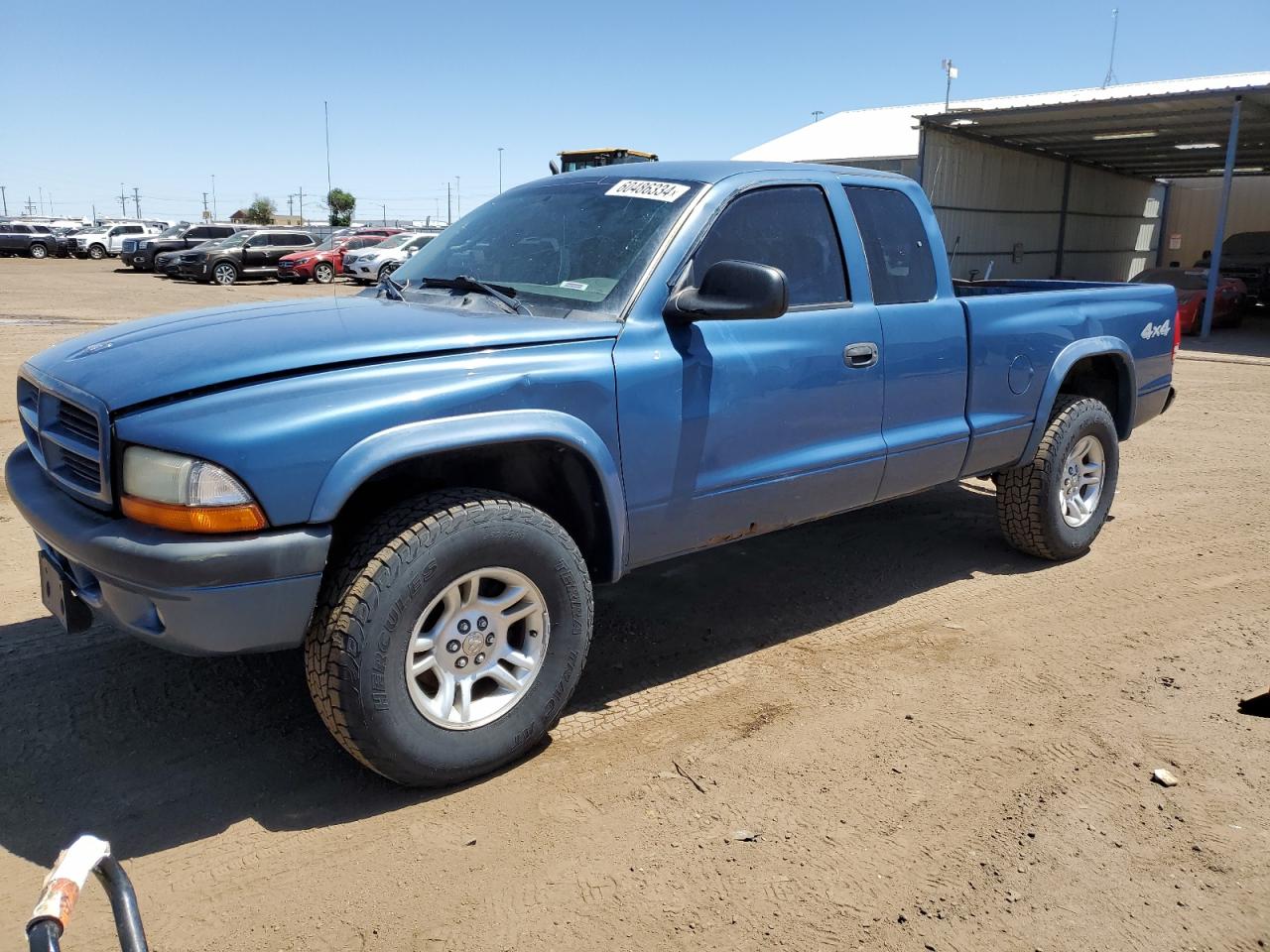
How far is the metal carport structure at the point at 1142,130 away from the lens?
19.2 m

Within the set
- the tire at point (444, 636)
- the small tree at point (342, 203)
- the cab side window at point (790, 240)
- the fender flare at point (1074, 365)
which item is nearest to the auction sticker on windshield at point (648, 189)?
the cab side window at point (790, 240)

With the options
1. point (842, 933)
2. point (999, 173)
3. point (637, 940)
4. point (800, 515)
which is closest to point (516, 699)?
point (637, 940)

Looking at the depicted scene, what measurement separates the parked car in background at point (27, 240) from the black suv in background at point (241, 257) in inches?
583

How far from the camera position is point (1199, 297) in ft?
64.7

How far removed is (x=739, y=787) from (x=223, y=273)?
29629 millimetres

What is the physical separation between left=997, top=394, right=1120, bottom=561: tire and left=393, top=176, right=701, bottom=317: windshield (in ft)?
8.18

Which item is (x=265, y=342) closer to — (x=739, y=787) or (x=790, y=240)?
(x=739, y=787)

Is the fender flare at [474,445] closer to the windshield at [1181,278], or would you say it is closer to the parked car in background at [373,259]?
the windshield at [1181,278]

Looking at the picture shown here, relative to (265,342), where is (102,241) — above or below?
below

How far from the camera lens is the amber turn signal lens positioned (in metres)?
2.62

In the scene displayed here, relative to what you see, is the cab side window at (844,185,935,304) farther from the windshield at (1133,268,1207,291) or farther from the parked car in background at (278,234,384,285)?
the parked car in background at (278,234,384,285)

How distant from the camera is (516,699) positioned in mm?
3168

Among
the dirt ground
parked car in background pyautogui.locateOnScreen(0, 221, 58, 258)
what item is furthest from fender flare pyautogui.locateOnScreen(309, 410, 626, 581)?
parked car in background pyautogui.locateOnScreen(0, 221, 58, 258)

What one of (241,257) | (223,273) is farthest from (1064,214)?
(223,273)
